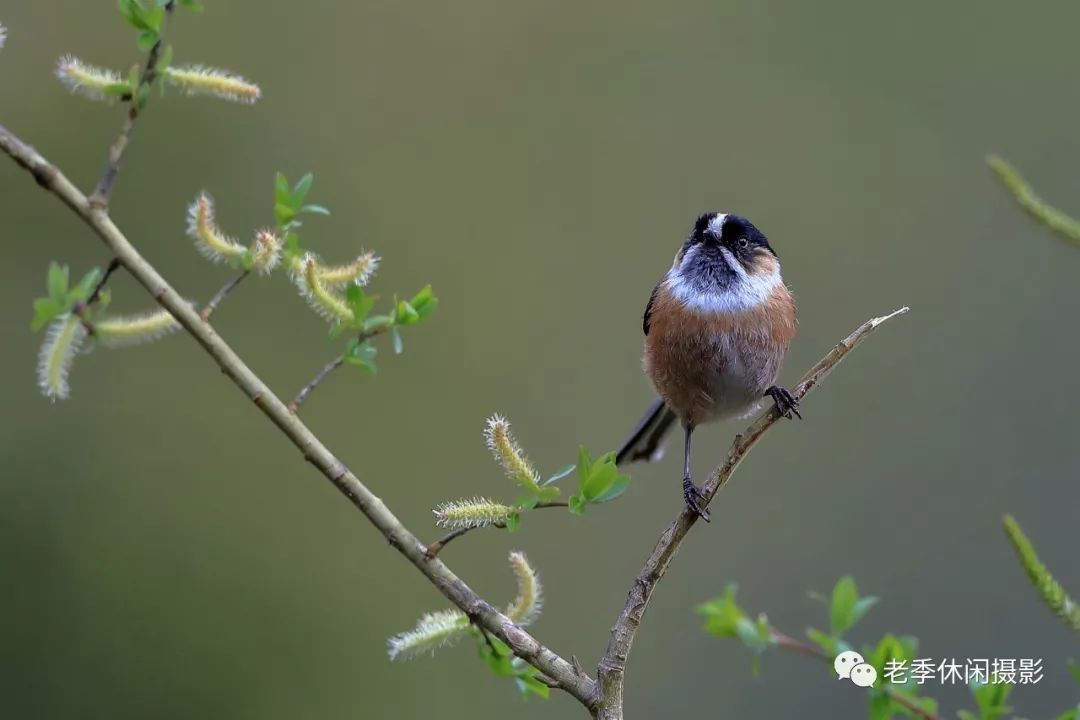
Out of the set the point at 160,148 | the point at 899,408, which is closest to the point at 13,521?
the point at 160,148

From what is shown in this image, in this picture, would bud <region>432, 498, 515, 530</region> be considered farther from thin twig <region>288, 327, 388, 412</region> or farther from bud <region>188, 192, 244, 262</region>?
bud <region>188, 192, 244, 262</region>

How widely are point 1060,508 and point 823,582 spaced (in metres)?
1.06

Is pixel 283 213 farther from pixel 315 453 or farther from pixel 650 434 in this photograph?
pixel 650 434

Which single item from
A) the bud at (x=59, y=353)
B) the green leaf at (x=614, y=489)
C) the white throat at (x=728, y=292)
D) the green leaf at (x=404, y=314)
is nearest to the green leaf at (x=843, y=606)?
the green leaf at (x=614, y=489)

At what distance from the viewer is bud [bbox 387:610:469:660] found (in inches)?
57.1

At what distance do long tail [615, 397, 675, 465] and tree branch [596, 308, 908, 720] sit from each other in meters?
1.44

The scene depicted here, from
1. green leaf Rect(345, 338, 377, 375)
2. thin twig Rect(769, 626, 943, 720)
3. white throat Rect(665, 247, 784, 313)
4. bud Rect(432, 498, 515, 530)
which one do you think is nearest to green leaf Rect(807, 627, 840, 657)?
thin twig Rect(769, 626, 943, 720)

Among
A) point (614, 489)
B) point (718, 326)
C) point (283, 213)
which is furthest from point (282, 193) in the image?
point (718, 326)

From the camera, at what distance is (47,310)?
144cm

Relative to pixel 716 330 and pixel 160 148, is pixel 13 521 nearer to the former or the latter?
pixel 160 148

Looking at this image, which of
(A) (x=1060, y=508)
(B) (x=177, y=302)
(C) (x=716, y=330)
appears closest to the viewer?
(B) (x=177, y=302)

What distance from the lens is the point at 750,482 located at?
5.40 metres

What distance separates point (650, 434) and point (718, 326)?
17.5 inches

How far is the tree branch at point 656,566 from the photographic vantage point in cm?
144
